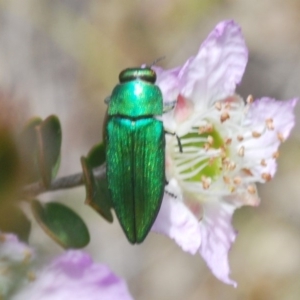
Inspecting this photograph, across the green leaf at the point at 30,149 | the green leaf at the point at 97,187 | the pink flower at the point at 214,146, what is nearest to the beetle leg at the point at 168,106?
the pink flower at the point at 214,146

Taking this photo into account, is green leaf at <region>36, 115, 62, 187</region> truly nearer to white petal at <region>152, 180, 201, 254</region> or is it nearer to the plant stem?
the plant stem

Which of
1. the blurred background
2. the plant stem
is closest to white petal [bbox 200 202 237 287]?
the plant stem

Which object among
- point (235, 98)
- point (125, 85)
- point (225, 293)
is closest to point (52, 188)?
point (125, 85)

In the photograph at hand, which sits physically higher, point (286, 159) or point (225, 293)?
point (286, 159)

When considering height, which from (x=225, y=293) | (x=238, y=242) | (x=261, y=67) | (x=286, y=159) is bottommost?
(x=225, y=293)

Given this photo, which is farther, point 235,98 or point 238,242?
point 238,242

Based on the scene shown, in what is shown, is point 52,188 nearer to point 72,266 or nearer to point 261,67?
point 72,266

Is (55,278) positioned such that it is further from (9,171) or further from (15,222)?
(9,171)

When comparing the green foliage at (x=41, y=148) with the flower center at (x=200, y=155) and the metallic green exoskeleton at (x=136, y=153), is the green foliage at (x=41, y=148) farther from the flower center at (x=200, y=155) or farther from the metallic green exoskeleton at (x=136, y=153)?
the flower center at (x=200, y=155)

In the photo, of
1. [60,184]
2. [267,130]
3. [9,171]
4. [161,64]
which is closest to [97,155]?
[60,184]
